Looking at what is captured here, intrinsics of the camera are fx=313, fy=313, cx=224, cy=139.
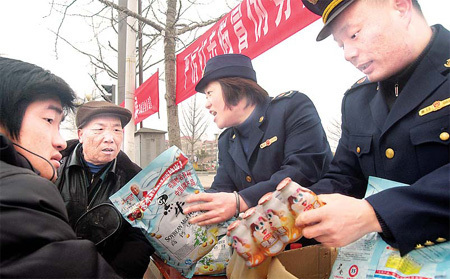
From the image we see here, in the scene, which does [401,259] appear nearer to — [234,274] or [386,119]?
[386,119]

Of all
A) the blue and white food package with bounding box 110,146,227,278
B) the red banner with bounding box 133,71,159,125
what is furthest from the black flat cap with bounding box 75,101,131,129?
the red banner with bounding box 133,71,159,125

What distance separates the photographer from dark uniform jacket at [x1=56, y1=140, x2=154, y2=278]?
5.39 feet

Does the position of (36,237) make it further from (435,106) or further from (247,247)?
(435,106)

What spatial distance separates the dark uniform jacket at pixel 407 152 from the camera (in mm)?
887

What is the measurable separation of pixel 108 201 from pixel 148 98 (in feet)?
13.6

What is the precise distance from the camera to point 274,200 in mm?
1025

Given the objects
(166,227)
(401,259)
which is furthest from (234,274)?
(401,259)

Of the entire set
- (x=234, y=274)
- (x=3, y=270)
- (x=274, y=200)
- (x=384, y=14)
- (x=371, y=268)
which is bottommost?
(x=234, y=274)

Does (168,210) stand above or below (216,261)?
above

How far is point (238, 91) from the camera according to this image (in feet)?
5.80

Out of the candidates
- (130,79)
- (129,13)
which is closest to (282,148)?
(129,13)

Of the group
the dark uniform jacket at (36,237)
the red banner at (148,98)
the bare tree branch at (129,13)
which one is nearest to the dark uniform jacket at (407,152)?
the dark uniform jacket at (36,237)

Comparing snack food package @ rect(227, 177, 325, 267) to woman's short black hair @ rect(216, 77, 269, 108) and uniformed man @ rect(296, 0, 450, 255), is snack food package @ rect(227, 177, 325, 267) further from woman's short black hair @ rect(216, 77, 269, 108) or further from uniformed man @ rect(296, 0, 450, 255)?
woman's short black hair @ rect(216, 77, 269, 108)

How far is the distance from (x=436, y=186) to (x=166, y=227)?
37.2 inches
